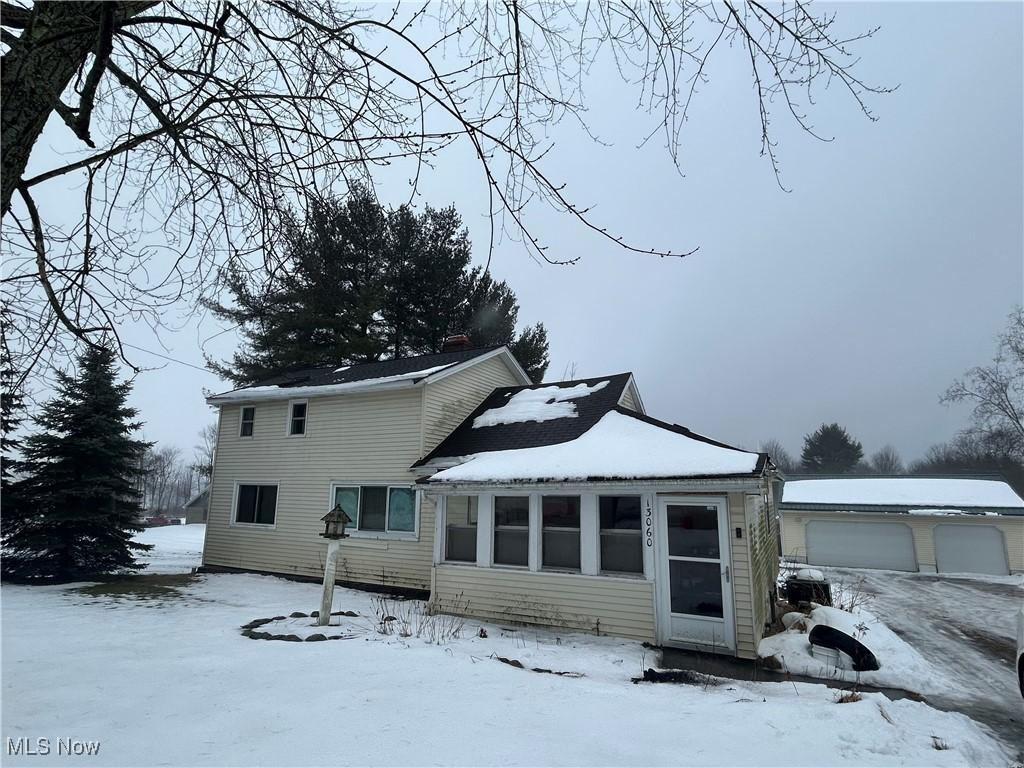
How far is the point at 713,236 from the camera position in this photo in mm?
3488

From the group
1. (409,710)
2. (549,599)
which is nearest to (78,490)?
(549,599)

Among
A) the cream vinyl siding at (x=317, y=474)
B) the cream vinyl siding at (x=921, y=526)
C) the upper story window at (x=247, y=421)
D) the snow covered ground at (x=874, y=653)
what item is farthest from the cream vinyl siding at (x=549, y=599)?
the cream vinyl siding at (x=921, y=526)

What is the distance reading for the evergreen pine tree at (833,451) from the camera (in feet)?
174

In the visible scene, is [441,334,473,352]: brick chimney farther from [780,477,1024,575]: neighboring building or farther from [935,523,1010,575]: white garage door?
[935,523,1010,575]: white garage door

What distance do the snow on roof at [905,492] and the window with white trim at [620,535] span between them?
698 inches

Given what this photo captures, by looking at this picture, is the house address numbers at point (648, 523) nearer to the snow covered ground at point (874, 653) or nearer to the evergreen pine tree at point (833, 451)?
the snow covered ground at point (874, 653)

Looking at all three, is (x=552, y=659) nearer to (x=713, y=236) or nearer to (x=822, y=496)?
(x=713, y=236)

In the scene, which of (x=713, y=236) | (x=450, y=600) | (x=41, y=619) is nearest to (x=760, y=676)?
(x=450, y=600)

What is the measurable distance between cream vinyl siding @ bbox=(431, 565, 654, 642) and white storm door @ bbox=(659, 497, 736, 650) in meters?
0.38

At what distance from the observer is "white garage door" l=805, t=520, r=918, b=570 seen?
68.4ft

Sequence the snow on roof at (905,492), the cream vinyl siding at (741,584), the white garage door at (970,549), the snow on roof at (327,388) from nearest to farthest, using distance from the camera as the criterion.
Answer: the cream vinyl siding at (741,584), the snow on roof at (327,388), the white garage door at (970,549), the snow on roof at (905,492)

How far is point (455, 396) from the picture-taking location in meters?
13.8

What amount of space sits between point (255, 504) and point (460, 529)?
7.86m

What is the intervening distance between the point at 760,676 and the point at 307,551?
1106cm
